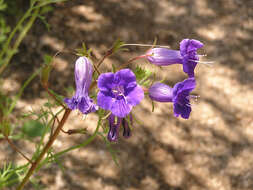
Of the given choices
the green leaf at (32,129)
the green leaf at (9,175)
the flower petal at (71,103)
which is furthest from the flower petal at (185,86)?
the green leaf at (32,129)

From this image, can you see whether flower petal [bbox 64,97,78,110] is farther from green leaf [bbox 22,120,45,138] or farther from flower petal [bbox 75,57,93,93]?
green leaf [bbox 22,120,45,138]

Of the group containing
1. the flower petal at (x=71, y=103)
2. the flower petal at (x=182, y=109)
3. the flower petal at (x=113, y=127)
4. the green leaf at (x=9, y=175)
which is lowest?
the green leaf at (x=9, y=175)

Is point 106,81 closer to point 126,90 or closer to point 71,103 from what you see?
point 126,90

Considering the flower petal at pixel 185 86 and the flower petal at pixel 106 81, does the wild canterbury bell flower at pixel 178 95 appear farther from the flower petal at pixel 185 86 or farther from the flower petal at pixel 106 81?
the flower petal at pixel 106 81

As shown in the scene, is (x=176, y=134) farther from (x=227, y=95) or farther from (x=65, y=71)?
(x=65, y=71)

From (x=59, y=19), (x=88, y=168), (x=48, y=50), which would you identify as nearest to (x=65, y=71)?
(x=48, y=50)

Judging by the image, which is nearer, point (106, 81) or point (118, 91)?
point (106, 81)

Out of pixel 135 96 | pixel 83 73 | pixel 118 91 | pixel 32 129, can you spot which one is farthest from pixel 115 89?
pixel 32 129
